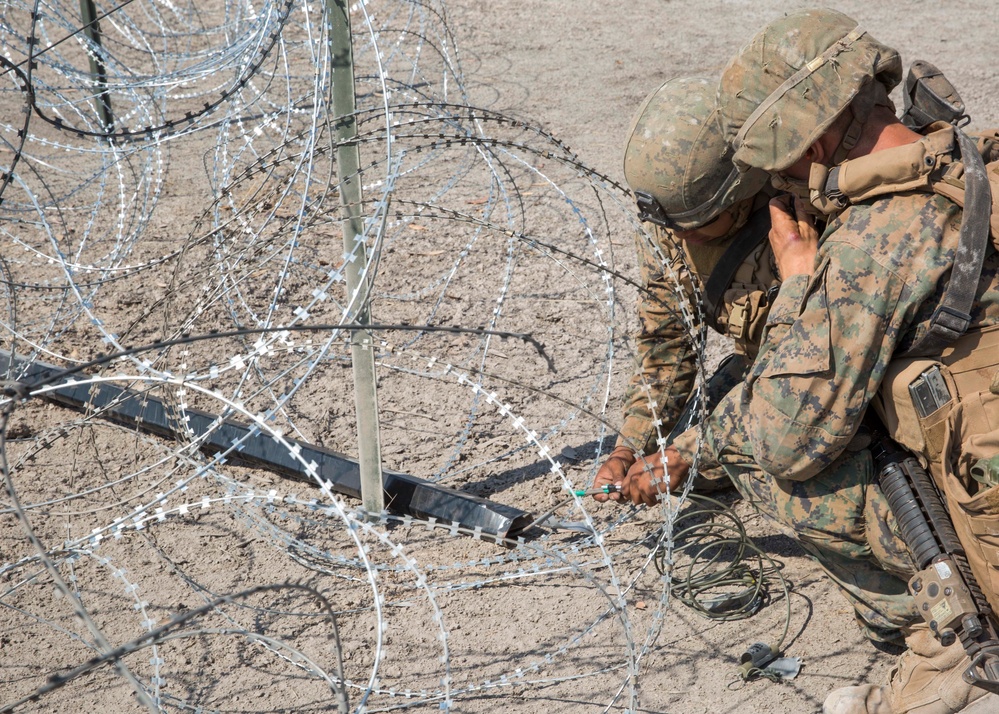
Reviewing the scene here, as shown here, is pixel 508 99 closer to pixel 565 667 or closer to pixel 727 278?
pixel 727 278

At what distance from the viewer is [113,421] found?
4.52 m

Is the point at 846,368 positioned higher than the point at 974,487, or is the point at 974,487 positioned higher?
the point at 846,368

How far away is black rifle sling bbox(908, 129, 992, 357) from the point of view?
2.61 metres

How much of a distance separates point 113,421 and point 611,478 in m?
2.36

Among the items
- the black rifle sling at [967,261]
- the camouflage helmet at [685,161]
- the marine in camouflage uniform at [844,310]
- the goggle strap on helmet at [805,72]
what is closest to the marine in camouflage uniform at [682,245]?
the camouflage helmet at [685,161]

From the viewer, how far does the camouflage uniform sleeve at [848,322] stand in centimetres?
268

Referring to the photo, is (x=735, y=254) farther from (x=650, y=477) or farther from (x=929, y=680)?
(x=929, y=680)

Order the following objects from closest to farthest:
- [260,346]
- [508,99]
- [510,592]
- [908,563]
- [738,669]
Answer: [260,346]
[908,563]
[738,669]
[510,592]
[508,99]

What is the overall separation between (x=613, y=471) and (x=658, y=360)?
536 mm

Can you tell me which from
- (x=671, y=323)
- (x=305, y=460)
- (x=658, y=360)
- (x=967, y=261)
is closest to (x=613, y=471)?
(x=658, y=360)

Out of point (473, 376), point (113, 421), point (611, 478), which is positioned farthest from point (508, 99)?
point (611, 478)

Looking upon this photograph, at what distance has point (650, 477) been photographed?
11.0 ft

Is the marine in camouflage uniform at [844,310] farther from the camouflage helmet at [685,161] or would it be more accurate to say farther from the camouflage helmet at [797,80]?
the camouflage helmet at [685,161]

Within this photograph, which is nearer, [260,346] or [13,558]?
[260,346]
